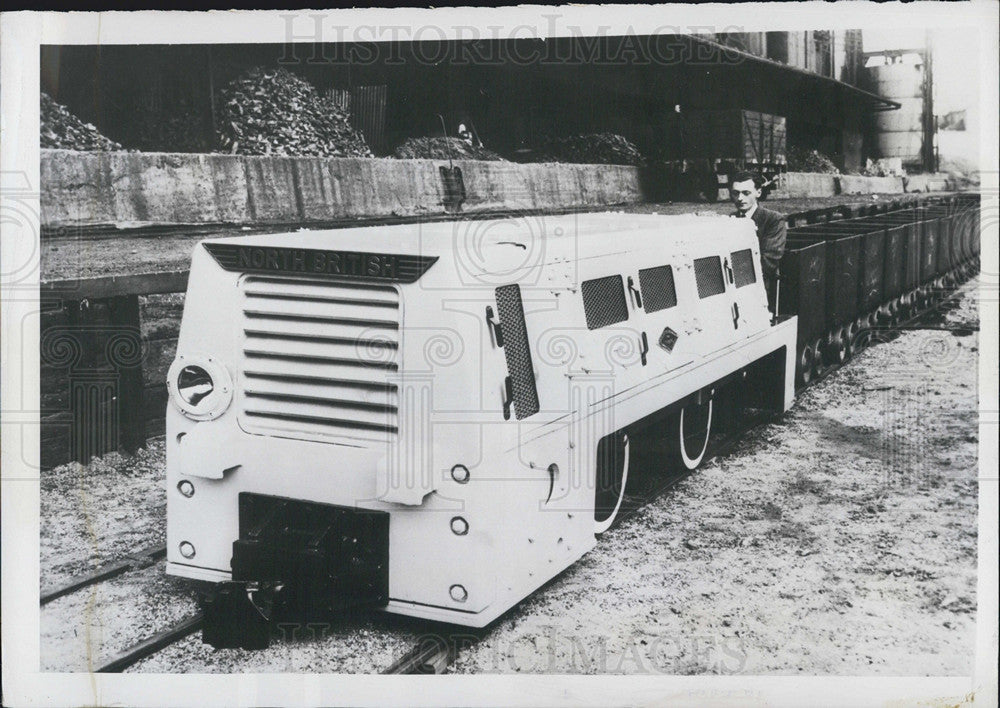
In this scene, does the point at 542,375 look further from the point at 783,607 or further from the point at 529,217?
the point at 783,607

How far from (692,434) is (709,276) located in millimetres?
937

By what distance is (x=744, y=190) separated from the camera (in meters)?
6.09

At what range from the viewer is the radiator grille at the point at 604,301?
5004 mm

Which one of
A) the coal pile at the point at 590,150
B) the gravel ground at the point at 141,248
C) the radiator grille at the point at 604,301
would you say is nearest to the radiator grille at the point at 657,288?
the radiator grille at the point at 604,301

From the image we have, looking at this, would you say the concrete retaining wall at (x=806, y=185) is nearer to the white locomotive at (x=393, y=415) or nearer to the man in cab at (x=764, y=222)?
the man in cab at (x=764, y=222)

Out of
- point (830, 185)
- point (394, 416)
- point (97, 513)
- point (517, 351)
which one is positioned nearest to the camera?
point (394, 416)

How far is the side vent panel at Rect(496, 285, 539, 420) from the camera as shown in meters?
4.45

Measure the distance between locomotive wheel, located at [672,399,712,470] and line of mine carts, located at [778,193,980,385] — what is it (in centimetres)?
88

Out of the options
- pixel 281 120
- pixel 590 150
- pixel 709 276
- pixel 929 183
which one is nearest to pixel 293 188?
pixel 281 120

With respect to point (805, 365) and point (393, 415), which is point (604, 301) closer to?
point (393, 415)

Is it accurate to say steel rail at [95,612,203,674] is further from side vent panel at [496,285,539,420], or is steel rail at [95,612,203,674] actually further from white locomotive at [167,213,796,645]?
side vent panel at [496,285,539,420]

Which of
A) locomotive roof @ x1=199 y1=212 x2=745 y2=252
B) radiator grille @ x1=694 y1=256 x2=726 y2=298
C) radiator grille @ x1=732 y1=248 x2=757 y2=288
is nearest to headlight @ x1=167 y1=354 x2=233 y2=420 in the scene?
locomotive roof @ x1=199 y1=212 x2=745 y2=252

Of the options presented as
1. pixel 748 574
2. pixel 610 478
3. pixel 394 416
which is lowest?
pixel 748 574

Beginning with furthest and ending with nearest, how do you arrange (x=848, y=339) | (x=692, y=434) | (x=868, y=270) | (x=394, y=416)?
(x=868, y=270) < (x=848, y=339) < (x=692, y=434) < (x=394, y=416)
